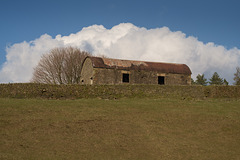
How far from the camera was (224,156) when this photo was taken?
9367 mm

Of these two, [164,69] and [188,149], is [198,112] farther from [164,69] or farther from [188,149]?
[164,69]

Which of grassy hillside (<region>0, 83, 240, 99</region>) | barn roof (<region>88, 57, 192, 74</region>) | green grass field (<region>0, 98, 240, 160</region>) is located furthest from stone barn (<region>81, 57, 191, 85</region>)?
green grass field (<region>0, 98, 240, 160</region>)

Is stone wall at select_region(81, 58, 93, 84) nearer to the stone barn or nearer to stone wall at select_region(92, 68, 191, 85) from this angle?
the stone barn

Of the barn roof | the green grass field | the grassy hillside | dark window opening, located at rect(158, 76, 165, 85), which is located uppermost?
the barn roof

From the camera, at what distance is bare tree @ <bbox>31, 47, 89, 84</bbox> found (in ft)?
130

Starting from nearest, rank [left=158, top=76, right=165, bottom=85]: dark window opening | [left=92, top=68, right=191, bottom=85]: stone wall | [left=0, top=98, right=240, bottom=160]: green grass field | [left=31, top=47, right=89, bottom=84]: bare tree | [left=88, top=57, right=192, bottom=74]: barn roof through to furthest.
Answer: [left=0, top=98, right=240, bottom=160]: green grass field < [left=92, top=68, right=191, bottom=85]: stone wall < [left=88, top=57, right=192, bottom=74]: barn roof < [left=158, top=76, right=165, bottom=85]: dark window opening < [left=31, top=47, right=89, bottom=84]: bare tree

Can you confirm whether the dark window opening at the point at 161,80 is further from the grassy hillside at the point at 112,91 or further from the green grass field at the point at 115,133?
the green grass field at the point at 115,133

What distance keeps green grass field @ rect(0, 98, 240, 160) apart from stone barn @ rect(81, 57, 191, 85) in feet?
38.2

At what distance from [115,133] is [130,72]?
18.0 m

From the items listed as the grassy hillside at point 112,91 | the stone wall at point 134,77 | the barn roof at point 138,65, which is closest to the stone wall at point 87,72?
the barn roof at point 138,65

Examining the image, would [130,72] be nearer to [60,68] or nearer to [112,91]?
[112,91]

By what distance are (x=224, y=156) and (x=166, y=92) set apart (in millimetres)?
15035

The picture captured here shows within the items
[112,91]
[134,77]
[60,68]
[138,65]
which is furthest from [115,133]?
[60,68]

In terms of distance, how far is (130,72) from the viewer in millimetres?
28734
